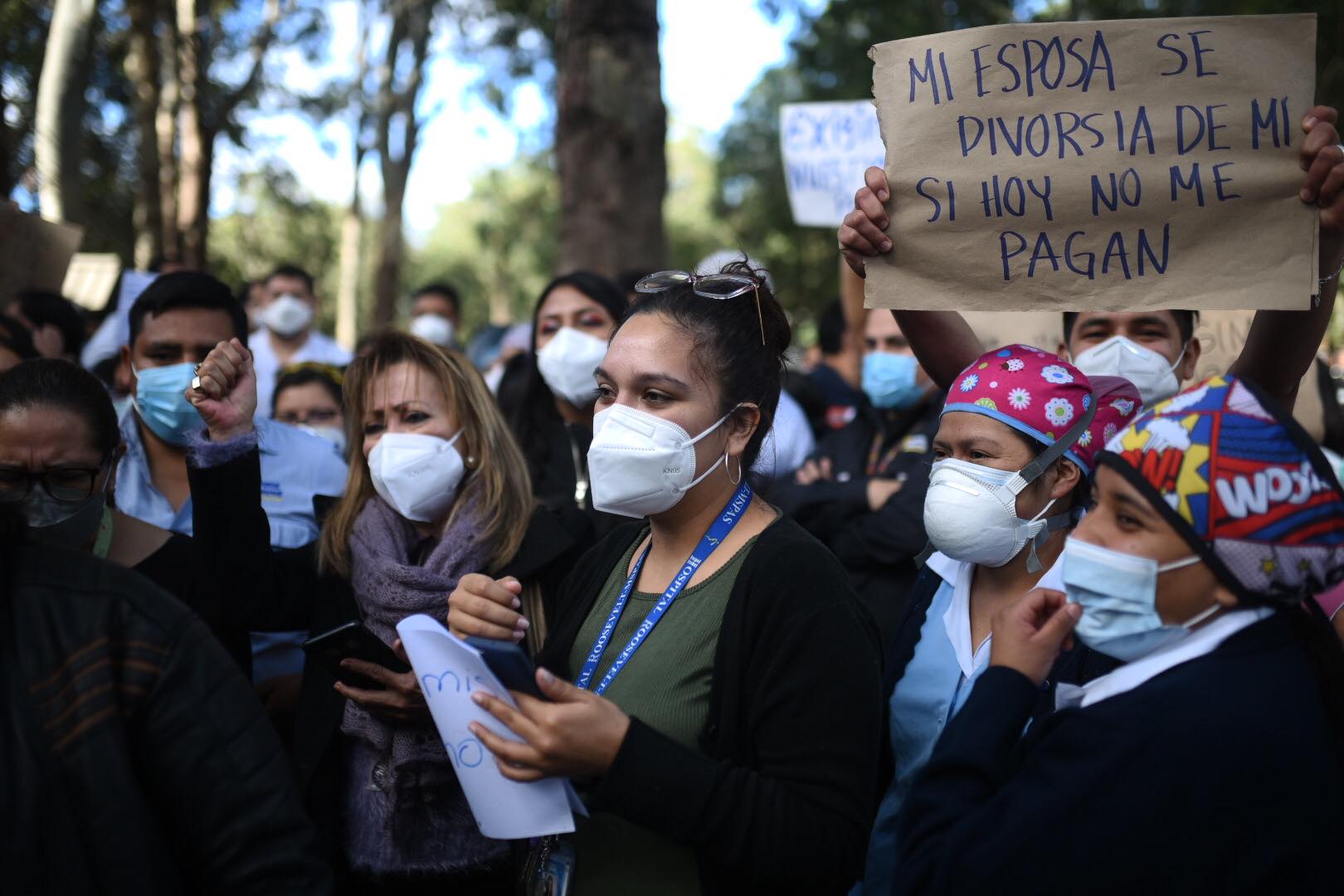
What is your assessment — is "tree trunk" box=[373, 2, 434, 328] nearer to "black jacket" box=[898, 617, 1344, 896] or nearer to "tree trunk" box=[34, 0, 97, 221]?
"tree trunk" box=[34, 0, 97, 221]

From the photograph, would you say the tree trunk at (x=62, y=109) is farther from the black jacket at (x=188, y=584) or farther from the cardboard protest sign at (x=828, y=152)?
the black jacket at (x=188, y=584)

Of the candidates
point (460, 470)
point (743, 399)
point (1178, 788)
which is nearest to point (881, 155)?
point (460, 470)

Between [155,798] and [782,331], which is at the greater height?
[782,331]

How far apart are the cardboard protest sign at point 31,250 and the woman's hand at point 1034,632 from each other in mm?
4072

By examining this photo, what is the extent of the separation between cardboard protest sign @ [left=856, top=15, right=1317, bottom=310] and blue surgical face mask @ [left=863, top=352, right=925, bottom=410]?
2400 millimetres

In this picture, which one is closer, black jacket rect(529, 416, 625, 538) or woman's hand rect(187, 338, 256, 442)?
woman's hand rect(187, 338, 256, 442)

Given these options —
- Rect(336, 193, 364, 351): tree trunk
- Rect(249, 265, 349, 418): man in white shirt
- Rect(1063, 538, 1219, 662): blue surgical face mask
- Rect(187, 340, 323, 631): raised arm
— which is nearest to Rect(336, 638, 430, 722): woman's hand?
Rect(187, 340, 323, 631): raised arm

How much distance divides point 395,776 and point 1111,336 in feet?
8.16

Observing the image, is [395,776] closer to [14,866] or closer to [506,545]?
[506,545]

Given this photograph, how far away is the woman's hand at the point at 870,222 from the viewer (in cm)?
274

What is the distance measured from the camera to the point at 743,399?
2734 millimetres

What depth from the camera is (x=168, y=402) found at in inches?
161

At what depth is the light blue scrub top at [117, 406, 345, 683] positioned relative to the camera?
13.3 feet

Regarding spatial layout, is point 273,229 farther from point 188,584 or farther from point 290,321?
point 188,584
